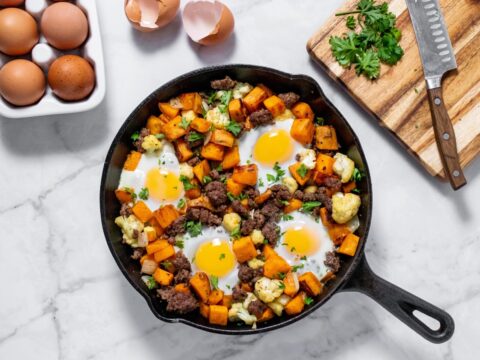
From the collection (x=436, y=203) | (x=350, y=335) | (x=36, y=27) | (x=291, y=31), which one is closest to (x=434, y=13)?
(x=291, y=31)

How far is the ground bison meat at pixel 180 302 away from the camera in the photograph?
256 cm

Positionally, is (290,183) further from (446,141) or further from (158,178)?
(446,141)

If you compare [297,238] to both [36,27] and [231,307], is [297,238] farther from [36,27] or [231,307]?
[36,27]

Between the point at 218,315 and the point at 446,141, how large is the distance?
112cm

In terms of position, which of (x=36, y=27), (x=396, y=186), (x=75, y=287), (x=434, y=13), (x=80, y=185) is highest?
(x=434, y=13)

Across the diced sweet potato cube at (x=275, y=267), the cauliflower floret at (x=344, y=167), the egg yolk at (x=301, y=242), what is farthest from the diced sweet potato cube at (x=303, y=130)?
the diced sweet potato cube at (x=275, y=267)

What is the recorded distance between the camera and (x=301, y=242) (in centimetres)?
263

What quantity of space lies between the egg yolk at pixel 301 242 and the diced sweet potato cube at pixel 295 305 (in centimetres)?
18

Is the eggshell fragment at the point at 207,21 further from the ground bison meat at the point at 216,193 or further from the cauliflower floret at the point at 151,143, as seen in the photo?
the ground bison meat at the point at 216,193

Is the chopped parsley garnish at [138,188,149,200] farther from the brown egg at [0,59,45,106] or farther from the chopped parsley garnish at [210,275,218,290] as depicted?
the brown egg at [0,59,45,106]

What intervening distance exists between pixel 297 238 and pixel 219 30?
890 millimetres

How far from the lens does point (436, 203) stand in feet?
9.33

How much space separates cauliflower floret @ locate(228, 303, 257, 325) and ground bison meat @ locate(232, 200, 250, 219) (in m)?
0.36

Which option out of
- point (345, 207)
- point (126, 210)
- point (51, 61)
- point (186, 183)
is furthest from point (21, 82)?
point (345, 207)
